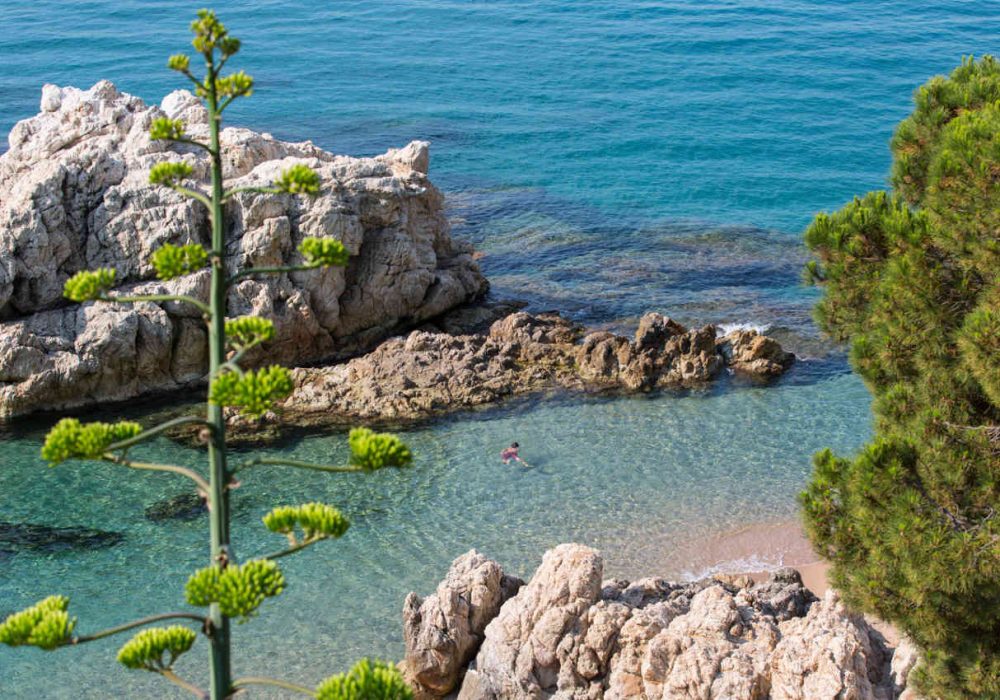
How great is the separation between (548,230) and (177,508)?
1823 cm

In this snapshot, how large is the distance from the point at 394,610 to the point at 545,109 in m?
34.0

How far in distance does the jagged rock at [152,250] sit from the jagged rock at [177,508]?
4.56 meters

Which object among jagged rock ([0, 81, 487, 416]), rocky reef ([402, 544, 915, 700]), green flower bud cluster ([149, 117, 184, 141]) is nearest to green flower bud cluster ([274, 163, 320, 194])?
green flower bud cluster ([149, 117, 184, 141])

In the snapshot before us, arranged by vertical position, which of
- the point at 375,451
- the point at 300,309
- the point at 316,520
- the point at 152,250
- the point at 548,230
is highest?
the point at 375,451

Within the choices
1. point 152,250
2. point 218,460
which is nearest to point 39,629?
point 218,460

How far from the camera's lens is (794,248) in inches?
1353

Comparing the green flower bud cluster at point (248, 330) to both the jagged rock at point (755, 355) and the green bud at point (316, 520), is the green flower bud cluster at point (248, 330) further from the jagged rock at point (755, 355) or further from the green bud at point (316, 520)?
the jagged rock at point (755, 355)

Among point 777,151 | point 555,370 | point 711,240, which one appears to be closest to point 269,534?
point 555,370

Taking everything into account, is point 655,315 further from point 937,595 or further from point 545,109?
point 545,109

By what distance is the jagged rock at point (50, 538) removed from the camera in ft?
63.1

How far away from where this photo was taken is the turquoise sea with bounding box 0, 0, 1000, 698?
1864 centimetres

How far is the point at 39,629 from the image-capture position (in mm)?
5922

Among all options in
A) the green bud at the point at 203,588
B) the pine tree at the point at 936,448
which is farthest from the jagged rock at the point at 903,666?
the green bud at the point at 203,588

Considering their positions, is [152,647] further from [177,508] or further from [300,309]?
[300,309]
